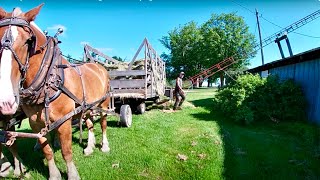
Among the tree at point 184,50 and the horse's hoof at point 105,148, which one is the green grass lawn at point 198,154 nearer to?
the horse's hoof at point 105,148

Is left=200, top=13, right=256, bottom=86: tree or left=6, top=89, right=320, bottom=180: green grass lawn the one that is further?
left=200, top=13, right=256, bottom=86: tree

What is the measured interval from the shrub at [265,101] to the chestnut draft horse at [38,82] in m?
6.60

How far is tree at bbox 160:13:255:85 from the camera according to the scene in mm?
49906

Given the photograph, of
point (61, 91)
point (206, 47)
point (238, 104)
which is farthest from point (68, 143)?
point (206, 47)

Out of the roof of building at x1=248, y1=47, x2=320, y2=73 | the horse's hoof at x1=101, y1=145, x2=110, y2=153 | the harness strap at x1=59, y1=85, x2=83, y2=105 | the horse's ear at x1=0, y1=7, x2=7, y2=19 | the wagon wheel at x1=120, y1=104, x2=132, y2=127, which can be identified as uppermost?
the roof of building at x1=248, y1=47, x2=320, y2=73

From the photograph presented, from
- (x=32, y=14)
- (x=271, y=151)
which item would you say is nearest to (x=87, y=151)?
(x=32, y=14)

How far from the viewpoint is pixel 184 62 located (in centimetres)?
5869

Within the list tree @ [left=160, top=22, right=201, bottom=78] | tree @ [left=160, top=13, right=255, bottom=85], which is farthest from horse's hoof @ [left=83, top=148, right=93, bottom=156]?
tree @ [left=160, top=22, right=201, bottom=78]

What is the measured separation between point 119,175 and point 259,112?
22.9 ft

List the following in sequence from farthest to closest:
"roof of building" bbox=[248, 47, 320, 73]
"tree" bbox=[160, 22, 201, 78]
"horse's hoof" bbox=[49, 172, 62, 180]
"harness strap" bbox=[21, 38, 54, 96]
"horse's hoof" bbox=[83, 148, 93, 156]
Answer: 1. "tree" bbox=[160, 22, 201, 78]
2. "roof of building" bbox=[248, 47, 320, 73]
3. "horse's hoof" bbox=[83, 148, 93, 156]
4. "horse's hoof" bbox=[49, 172, 62, 180]
5. "harness strap" bbox=[21, 38, 54, 96]

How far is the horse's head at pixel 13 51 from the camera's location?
2.73 m

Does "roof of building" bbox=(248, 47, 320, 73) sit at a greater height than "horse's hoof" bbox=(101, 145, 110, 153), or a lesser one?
greater

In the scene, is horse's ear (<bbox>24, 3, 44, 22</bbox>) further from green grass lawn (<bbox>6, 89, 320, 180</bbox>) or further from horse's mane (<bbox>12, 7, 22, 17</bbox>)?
green grass lawn (<bbox>6, 89, 320, 180</bbox>)

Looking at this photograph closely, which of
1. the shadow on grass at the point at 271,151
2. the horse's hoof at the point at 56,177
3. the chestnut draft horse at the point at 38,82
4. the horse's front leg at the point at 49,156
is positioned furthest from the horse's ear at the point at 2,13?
the shadow on grass at the point at 271,151
